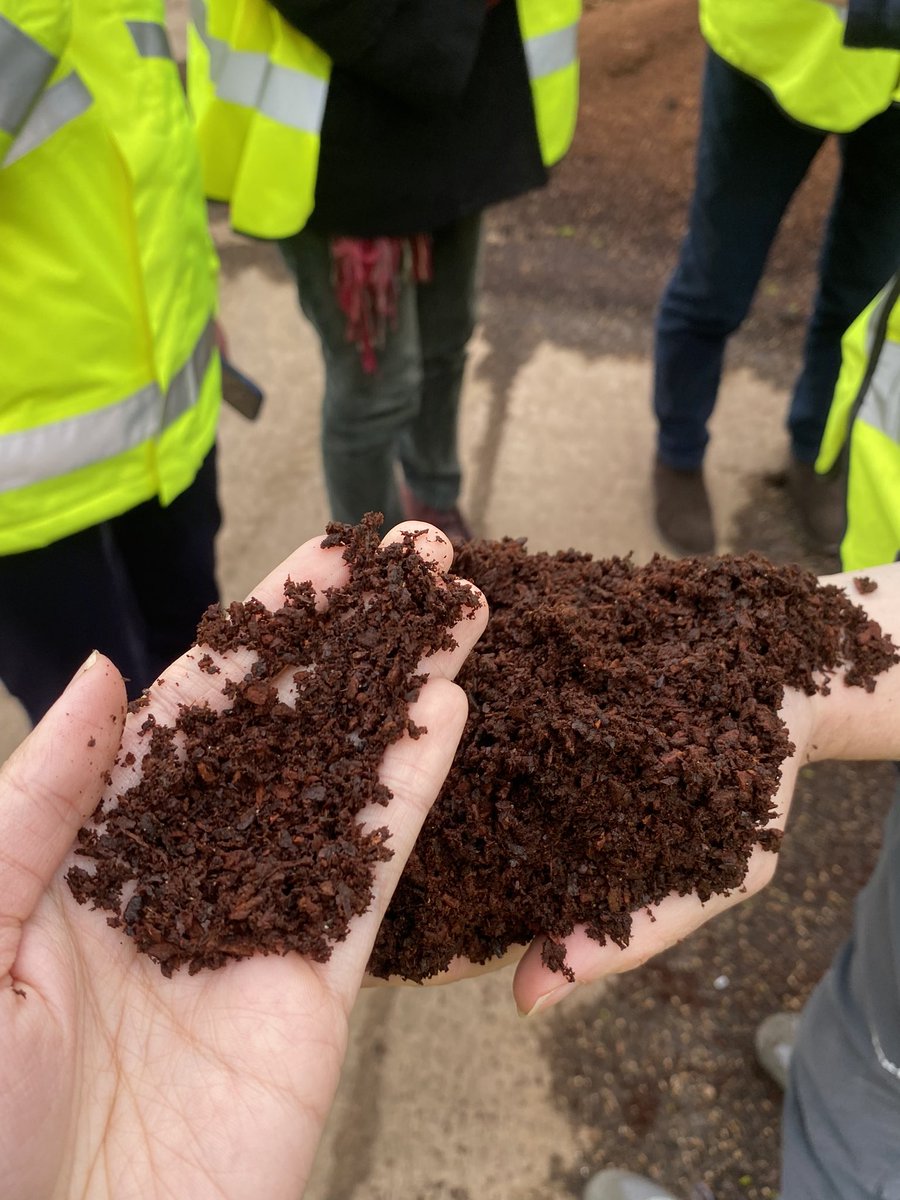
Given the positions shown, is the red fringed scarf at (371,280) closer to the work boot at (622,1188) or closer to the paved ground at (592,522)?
the paved ground at (592,522)

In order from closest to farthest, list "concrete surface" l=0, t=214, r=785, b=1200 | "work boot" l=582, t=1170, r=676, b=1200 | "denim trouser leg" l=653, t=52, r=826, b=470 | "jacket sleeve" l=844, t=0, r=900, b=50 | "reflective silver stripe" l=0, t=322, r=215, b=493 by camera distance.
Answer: "reflective silver stripe" l=0, t=322, r=215, b=493 → "jacket sleeve" l=844, t=0, r=900, b=50 → "work boot" l=582, t=1170, r=676, b=1200 → "concrete surface" l=0, t=214, r=785, b=1200 → "denim trouser leg" l=653, t=52, r=826, b=470

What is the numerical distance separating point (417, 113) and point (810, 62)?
923 mm

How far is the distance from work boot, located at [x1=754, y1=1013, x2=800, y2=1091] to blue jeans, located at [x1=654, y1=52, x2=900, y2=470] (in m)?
1.89

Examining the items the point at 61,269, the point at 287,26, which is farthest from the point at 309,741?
the point at 287,26

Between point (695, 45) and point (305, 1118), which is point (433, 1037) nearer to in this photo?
point (305, 1118)

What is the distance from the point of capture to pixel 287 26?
68.1 inches

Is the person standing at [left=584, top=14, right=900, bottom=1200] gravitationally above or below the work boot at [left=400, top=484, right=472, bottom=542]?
above

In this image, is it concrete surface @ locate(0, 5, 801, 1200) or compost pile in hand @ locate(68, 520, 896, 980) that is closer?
compost pile in hand @ locate(68, 520, 896, 980)

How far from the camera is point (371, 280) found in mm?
2109

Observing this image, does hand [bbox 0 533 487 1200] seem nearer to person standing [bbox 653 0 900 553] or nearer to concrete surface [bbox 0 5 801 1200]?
concrete surface [bbox 0 5 801 1200]

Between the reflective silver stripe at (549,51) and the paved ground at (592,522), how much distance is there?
5.16 feet

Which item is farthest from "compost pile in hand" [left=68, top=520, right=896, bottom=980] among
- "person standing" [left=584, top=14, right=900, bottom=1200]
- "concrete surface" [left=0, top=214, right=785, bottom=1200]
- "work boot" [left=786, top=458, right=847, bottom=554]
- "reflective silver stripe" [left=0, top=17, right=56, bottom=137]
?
"work boot" [left=786, top=458, right=847, bottom=554]

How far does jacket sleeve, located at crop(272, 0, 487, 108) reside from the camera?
64.3 inches

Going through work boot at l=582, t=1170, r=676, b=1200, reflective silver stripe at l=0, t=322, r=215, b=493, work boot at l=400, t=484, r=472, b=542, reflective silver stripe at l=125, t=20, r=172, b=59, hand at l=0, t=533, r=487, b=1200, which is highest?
reflective silver stripe at l=125, t=20, r=172, b=59
